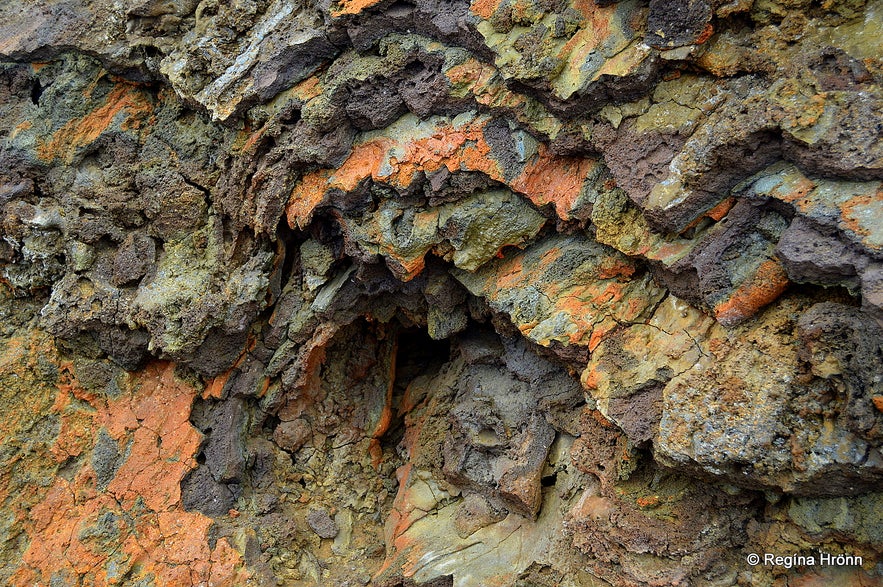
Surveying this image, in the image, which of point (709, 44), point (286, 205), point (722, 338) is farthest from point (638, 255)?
point (286, 205)

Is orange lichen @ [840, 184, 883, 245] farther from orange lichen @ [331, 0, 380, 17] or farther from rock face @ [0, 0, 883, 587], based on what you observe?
orange lichen @ [331, 0, 380, 17]

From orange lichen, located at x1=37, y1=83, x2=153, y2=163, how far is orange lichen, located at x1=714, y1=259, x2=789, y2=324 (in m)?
4.38

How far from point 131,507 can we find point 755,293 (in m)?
4.56

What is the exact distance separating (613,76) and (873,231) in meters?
1.45

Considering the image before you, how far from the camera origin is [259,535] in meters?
5.05

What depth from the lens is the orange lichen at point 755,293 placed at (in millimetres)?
3178

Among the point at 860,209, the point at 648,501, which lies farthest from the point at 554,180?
the point at 648,501

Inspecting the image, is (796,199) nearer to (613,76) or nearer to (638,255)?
(638,255)

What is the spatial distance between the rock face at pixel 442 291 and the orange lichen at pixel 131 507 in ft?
0.07

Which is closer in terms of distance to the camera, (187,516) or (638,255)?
(638,255)

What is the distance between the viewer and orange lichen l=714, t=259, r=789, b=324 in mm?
3178

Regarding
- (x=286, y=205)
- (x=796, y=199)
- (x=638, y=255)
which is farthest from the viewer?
(x=286, y=205)

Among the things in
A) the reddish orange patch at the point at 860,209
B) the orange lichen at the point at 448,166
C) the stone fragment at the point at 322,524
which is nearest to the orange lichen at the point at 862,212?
the reddish orange patch at the point at 860,209

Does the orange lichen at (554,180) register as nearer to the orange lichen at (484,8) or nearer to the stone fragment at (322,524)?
the orange lichen at (484,8)
